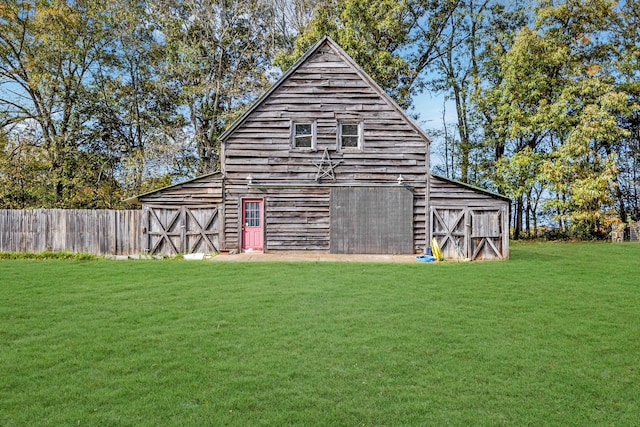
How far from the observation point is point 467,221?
18562 mm

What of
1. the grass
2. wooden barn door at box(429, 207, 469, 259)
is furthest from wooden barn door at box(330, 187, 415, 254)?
the grass

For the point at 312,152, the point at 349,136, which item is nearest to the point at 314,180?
the point at 312,152

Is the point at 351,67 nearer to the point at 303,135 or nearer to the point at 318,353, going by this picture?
the point at 303,135

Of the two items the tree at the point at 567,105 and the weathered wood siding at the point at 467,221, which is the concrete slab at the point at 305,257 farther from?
the tree at the point at 567,105

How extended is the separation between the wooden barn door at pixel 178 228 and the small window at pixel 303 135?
4488mm

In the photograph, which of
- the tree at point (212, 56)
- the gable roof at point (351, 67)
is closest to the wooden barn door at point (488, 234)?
the gable roof at point (351, 67)

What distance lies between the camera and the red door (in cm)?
1947

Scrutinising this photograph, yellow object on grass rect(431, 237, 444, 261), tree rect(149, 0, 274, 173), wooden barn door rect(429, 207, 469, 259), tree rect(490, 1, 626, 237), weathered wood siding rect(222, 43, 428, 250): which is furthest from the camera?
tree rect(149, 0, 274, 173)

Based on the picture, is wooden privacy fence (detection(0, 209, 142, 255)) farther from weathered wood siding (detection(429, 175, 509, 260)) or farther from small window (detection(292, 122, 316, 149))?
weathered wood siding (detection(429, 175, 509, 260))

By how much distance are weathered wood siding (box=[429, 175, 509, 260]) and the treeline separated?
1112 cm

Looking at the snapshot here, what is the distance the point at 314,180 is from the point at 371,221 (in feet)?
9.76

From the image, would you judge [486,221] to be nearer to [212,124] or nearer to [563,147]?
[563,147]

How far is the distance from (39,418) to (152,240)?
15.6 metres

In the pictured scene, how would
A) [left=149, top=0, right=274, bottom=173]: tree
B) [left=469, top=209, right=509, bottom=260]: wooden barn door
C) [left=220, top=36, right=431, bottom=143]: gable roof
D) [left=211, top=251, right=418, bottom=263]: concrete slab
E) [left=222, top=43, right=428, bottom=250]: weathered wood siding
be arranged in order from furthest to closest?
[left=149, top=0, right=274, bottom=173]: tree → [left=222, top=43, right=428, bottom=250]: weathered wood siding → [left=220, top=36, right=431, bottom=143]: gable roof → [left=469, top=209, right=509, bottom=260]: wooden barn door → [left=211, top=251, right=418, bottom=263]: concrete slab
